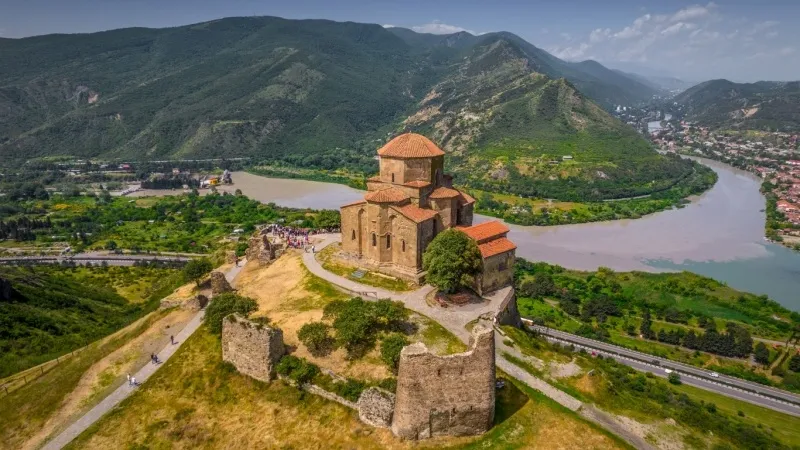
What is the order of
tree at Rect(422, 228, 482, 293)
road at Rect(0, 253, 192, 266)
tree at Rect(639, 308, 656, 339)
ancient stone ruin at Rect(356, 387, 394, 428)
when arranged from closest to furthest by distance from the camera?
ancient stone ruin at Rect(356, 387, 394, 428) < tree at Rect(422, 228, 482, 293) < tree at Rect(639, 308, 656, 339) < road at Rect(0, 253, 192, 266)

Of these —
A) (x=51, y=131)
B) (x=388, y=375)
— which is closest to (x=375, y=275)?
(x=388, y=375)

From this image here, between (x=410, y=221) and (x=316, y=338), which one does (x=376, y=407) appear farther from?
(x=410, y=221)

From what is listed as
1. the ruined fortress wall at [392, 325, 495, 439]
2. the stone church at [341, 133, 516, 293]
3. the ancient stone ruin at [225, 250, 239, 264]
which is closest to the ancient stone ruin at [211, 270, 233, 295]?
the ancient stone ruin at [225, 250, 239, 264]

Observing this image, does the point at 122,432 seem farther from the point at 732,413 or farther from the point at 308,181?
the point at 308,181

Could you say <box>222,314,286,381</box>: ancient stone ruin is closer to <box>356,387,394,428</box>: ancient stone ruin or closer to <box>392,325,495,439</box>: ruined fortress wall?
<box>356,387,394,428</box>: ancient stone ruin

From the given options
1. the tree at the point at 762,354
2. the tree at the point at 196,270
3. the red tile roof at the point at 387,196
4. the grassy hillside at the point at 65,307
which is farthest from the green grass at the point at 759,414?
the grassy hillside at the point at 65,307
